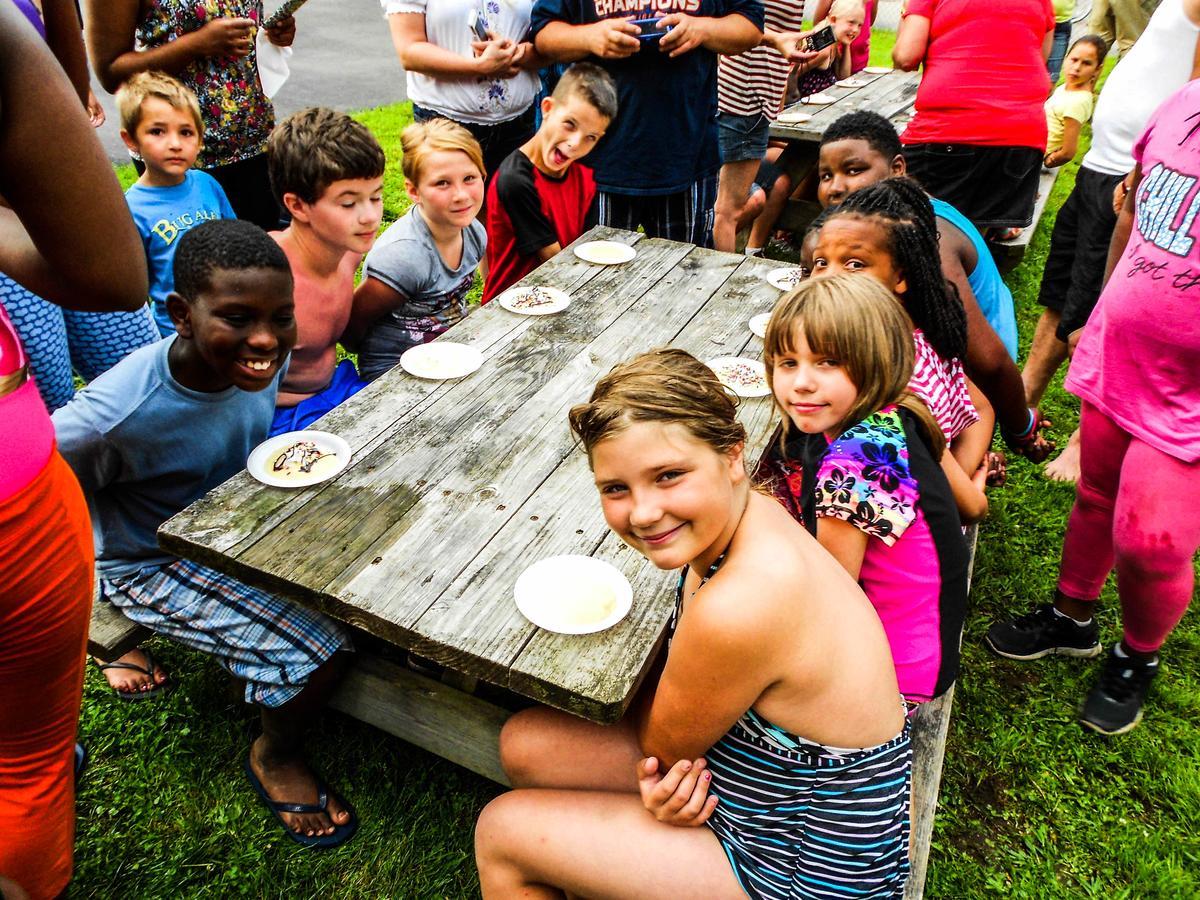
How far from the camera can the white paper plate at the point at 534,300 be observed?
301cm

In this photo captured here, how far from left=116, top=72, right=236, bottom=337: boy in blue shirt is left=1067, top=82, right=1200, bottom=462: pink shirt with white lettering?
10.7ft

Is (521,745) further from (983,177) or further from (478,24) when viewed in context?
(983,177)

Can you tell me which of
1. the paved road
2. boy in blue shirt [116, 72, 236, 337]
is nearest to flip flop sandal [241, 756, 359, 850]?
boy in blue shirt [116, 72, 236, 337]

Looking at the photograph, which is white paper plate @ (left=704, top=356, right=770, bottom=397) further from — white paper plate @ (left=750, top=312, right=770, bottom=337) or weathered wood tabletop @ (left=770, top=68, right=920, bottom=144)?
weathered wood tabletop @ (left=770, top=68, right=920, bottom=144)

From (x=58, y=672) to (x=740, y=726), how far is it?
131cm

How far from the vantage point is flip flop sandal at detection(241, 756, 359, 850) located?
86.9 inches

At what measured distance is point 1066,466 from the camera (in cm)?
384

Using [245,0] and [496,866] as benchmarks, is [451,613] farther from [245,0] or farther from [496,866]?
[245,0]

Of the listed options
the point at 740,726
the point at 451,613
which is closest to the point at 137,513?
the point at 451,613

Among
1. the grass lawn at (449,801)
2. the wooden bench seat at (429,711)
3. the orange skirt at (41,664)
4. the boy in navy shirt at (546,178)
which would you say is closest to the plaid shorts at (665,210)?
the boy in navy shirt at (546,178)

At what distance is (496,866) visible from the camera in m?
1.73

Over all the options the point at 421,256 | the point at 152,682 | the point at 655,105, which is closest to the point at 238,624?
the point at 152,682

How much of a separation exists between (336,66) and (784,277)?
892 cm

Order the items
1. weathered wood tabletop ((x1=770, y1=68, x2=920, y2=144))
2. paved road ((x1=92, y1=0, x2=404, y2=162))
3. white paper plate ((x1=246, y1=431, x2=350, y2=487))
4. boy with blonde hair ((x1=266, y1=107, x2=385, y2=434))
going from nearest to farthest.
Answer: white paper plate ((x1=246, y1=431, x2=350, y2=487)) < boy with blonde hair ((x1=266, y1=107, x2=385, y2=434)) < weathered wood tabletop ((x1=770, y1=68, x2=920, y2=144)) < paved road ((x1=92, y1=0, x2=404, y2=162))
